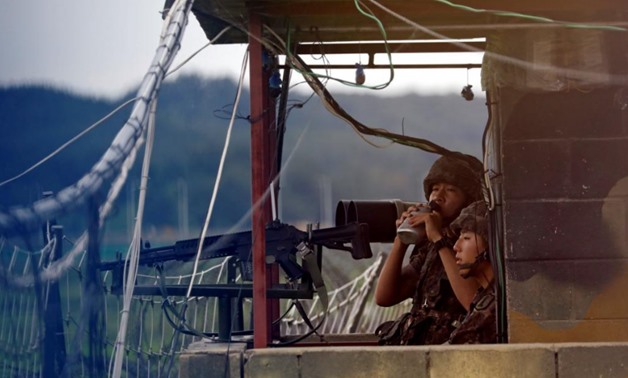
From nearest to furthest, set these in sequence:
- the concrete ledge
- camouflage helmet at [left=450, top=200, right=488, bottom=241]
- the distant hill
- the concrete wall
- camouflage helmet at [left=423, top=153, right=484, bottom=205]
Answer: the concrete ledge < the concrete wall < camouflage helmet at [left=450, top=200, right=488, bottom=241] < camouflage helmet at [left=423, top=153, right=484, bottom=205] < the distant hill

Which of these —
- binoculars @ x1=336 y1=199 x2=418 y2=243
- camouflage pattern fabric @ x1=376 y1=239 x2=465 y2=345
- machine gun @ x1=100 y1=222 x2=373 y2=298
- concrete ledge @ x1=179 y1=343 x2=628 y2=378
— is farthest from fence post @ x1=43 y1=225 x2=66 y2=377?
camouflage pattern fabric @ x1=376 y1=239 x2=465 y2=345

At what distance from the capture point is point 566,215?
180 inches

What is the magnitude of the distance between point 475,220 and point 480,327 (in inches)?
20.9

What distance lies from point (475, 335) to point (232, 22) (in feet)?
6.39

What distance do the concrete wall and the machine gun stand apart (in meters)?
0.81

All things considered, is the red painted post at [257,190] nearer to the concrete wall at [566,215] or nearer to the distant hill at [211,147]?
the concrete wall at [566,215]

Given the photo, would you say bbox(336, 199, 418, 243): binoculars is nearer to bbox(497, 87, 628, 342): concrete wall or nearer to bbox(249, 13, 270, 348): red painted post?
bbox(249, 13, 270, 348): red painted post

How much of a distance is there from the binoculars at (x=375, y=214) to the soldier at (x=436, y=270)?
0.58ft

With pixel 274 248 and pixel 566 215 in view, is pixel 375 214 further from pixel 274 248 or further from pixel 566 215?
pixel 566 215

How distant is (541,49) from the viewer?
461 centimetres

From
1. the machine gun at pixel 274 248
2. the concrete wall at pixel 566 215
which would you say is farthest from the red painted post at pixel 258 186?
the concrete wall at pixel 566 215

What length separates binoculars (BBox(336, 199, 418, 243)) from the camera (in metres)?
5.64

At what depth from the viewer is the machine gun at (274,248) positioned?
4828 mm

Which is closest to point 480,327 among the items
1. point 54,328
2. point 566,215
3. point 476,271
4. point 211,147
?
point 476,271
